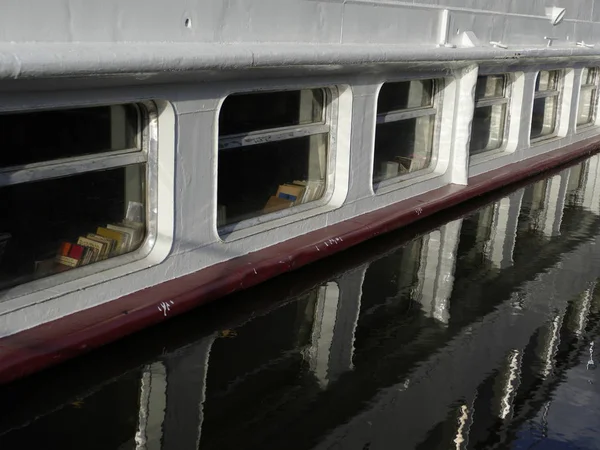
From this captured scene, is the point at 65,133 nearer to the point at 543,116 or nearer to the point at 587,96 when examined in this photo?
the point at 543,116

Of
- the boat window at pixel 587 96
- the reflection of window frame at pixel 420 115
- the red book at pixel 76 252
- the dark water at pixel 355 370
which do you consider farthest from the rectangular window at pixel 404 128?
the boat window at pixel 587 96

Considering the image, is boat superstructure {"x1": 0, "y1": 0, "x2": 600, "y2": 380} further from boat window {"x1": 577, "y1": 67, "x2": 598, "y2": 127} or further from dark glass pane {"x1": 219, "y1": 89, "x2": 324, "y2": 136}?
boat window {"x1": 577, "y1": 67, "x2": 598, "y2": 127}

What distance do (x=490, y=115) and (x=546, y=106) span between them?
2.47 metres

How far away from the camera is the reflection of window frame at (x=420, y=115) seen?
8.54 meters

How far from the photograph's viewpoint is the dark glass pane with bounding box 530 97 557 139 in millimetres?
13280

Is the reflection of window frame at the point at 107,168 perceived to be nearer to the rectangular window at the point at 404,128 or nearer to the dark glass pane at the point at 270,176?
the dark glass pane at the point at 270,176

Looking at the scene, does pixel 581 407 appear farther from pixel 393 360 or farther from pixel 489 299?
pixel 489 299

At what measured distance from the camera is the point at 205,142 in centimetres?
598

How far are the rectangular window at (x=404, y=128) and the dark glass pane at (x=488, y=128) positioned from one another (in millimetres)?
1724

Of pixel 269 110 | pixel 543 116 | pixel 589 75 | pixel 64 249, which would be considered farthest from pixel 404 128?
pixel 589 75

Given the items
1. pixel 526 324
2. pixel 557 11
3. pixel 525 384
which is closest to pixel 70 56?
pixel 525 384

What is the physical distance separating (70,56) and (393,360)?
274 cm

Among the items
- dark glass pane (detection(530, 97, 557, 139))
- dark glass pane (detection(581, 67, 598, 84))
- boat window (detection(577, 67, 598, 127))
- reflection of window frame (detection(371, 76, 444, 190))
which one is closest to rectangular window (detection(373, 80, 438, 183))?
reflection of window frame (detection(371, 76, 444, 190))

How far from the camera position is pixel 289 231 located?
707 cm
